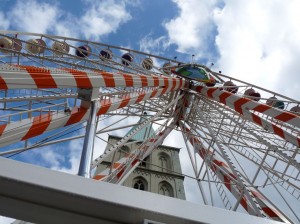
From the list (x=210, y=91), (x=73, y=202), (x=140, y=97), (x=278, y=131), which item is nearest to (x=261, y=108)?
(x=278, y=131)

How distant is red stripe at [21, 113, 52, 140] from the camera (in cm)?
482

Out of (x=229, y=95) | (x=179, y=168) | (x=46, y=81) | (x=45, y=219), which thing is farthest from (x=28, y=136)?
(x=179, y=168)

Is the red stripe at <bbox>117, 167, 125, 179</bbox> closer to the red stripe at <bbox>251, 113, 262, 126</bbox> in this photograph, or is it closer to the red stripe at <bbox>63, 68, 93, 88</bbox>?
the red stripe at <bbox>251, 113, 262, 126</bbox>

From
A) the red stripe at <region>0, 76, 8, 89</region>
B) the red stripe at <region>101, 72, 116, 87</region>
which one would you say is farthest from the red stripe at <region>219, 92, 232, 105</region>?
the red stripe at <region>0, 76, 8, 89</region>

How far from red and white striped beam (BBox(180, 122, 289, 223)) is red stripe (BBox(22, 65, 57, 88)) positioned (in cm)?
693

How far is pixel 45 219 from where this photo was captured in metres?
1.28

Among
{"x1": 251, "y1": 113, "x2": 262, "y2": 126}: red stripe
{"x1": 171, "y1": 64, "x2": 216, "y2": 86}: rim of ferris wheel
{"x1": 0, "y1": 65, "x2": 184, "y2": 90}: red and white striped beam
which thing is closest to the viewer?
{"x1": 0, "y1": 65, "x2": 184, "y2": 90}: red and white striped beam

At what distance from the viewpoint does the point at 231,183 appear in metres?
9.45

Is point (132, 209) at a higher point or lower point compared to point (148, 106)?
higher

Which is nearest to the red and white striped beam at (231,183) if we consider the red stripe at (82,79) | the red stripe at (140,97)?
the red stripe at (140,97)

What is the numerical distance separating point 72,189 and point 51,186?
9 cm

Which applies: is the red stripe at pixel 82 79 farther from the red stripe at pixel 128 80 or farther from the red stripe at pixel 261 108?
the red stripe at pixel 261 108

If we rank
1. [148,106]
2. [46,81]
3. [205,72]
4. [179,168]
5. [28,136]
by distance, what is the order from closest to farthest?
[46,81], [28,136], [148,106], [205,72], [179,168]

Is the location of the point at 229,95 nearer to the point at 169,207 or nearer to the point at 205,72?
the point at 205,72
